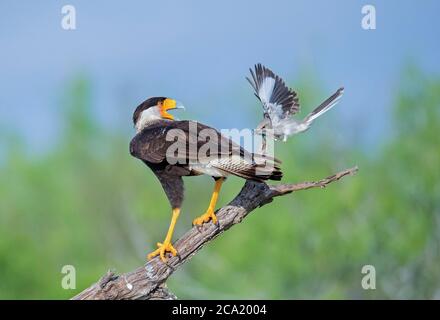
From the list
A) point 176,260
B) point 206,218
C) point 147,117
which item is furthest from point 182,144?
point 176,260

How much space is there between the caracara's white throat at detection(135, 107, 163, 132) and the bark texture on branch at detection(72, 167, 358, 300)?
5.00ft

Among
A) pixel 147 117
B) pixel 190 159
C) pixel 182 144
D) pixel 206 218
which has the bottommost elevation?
pixel 206 218

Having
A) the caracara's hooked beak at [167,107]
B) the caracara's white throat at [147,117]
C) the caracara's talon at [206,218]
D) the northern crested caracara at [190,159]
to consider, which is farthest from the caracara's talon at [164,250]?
the caracara's hooked beak at [167,107]

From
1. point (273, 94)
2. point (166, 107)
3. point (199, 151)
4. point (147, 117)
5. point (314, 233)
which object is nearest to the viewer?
point (199, 151)

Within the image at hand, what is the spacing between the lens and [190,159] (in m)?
8.20

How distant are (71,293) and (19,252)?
506 centimetres

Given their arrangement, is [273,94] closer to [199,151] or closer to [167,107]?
[167,107]

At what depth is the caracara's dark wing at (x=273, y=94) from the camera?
977 centimetres

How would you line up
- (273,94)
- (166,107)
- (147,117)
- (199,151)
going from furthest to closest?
1. (273,94)
2. (166,107)
3. (147,117)
4. (199,151)

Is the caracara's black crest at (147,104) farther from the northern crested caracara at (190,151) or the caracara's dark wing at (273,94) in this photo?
the caracara's dark wing at (273,94)

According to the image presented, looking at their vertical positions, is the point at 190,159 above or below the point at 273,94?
below

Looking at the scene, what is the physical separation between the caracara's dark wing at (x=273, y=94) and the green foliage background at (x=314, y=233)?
25476 mm

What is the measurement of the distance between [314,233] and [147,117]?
110 feet
